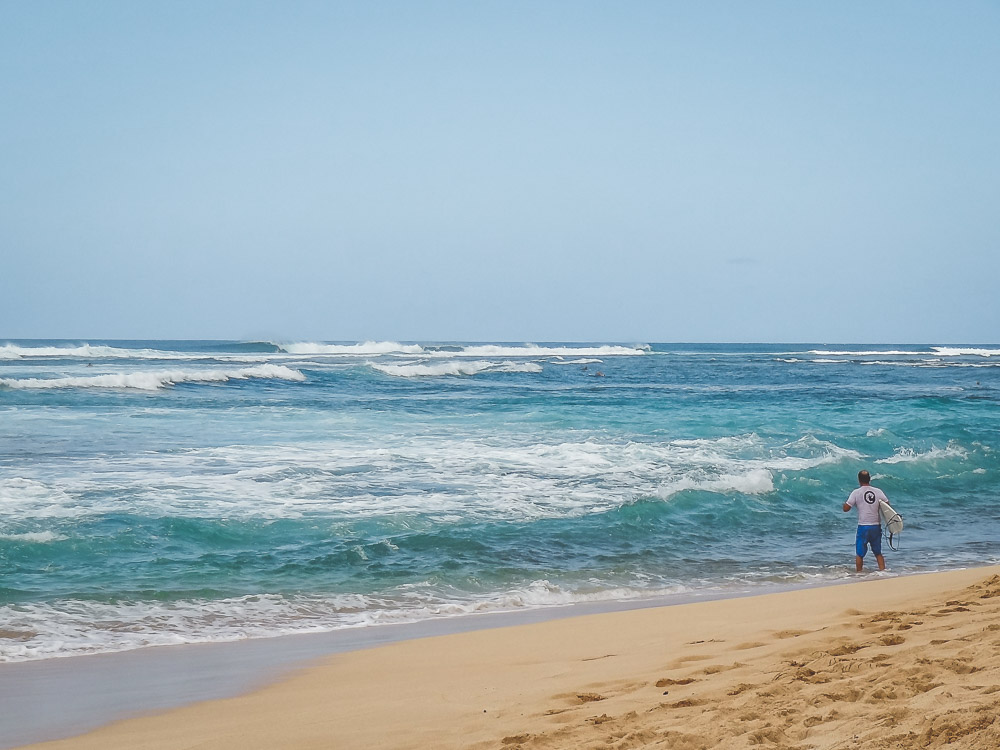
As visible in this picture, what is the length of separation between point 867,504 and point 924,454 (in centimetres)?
830

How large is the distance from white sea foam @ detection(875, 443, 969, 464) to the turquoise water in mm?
117

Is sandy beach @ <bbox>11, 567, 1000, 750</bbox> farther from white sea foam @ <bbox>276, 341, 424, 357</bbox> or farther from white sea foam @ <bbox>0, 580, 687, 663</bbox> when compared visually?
white sea foam @ <bbox>276, 341, 424, 357</bbox>

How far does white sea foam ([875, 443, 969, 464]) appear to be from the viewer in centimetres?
1616

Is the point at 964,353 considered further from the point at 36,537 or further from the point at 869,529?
the point at 36,537

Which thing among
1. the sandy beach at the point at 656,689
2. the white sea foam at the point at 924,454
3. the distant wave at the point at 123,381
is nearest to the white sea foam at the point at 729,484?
the white sea foam at the point at 924,454

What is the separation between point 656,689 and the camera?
4387mm

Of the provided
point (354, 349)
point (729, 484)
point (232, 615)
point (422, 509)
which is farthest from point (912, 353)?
point (232, 615)

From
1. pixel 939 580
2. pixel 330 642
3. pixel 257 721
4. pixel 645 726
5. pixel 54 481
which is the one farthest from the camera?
pixel 54 481

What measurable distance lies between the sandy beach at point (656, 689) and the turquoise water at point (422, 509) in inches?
66.2

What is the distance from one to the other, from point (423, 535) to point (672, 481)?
523 cm

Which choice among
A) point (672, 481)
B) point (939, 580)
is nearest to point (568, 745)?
point (939, 580)

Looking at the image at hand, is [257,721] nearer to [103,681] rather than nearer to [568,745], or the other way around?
[103,681]

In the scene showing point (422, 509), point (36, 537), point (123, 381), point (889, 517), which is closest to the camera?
point (36, 537)

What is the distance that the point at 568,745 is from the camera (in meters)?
3.59
